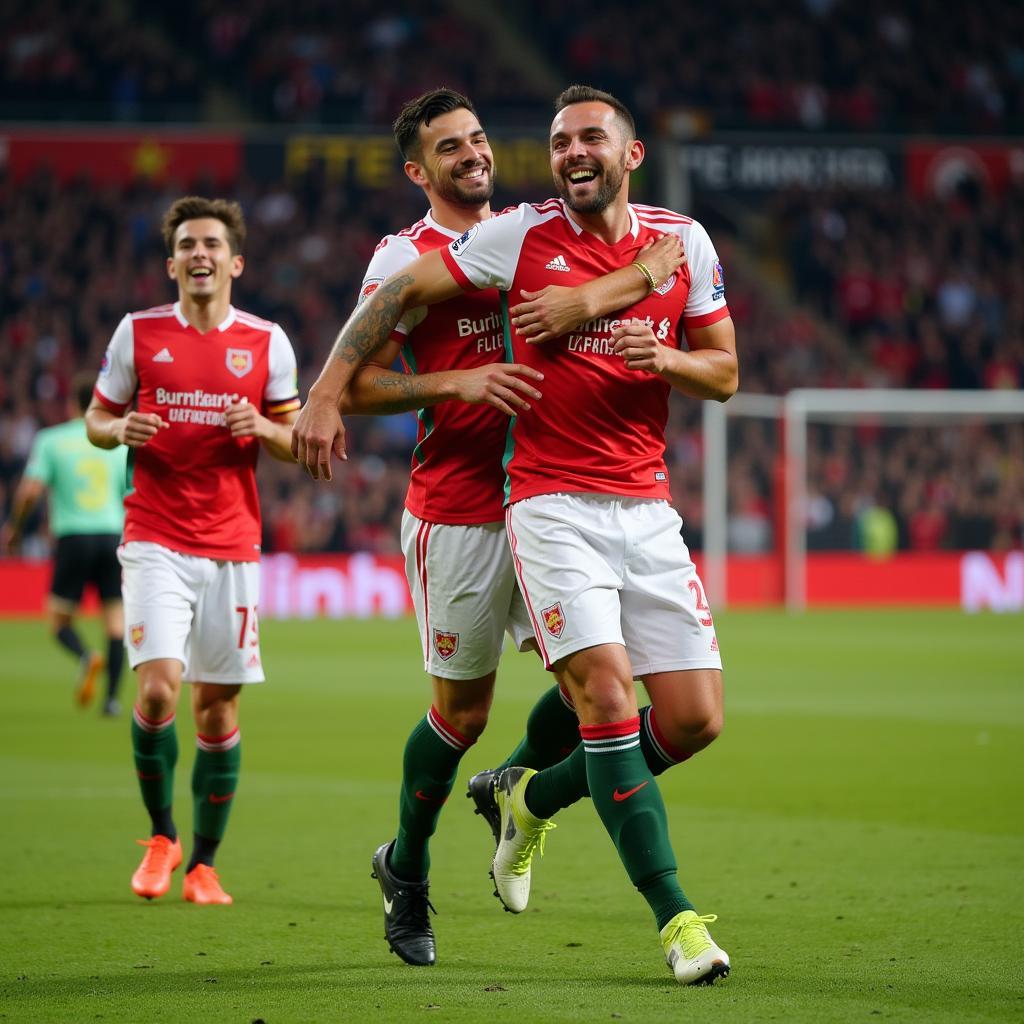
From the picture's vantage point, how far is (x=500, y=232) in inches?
198

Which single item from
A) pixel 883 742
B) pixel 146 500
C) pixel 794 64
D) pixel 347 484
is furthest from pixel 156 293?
pixel 146 500

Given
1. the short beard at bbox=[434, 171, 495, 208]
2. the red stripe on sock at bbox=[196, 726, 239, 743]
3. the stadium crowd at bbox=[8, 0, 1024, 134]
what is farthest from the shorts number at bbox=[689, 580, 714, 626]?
the stadium crowd at bbox=[8, 0, 1024, 134]

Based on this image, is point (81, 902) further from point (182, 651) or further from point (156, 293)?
point (156, 293)

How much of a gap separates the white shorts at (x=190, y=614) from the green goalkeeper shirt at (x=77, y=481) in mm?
6472

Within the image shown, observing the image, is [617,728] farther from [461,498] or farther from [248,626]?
[248,626]

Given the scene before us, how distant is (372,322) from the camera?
5094 millimetres

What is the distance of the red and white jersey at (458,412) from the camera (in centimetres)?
535

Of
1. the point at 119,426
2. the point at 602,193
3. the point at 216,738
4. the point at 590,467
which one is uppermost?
the point at 602,193

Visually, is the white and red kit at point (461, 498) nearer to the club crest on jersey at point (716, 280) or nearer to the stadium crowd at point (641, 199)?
the club crest on jersey at point (716, 280)

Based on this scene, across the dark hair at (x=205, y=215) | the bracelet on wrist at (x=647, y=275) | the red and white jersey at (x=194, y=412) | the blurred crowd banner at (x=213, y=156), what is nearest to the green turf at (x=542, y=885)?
the red and white jersey at (x=194, y=412)

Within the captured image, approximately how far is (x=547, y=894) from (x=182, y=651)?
60.7 inches

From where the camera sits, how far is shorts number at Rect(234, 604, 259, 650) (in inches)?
259

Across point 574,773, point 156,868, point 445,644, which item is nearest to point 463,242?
point 445,644

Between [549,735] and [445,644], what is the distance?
0.56m
